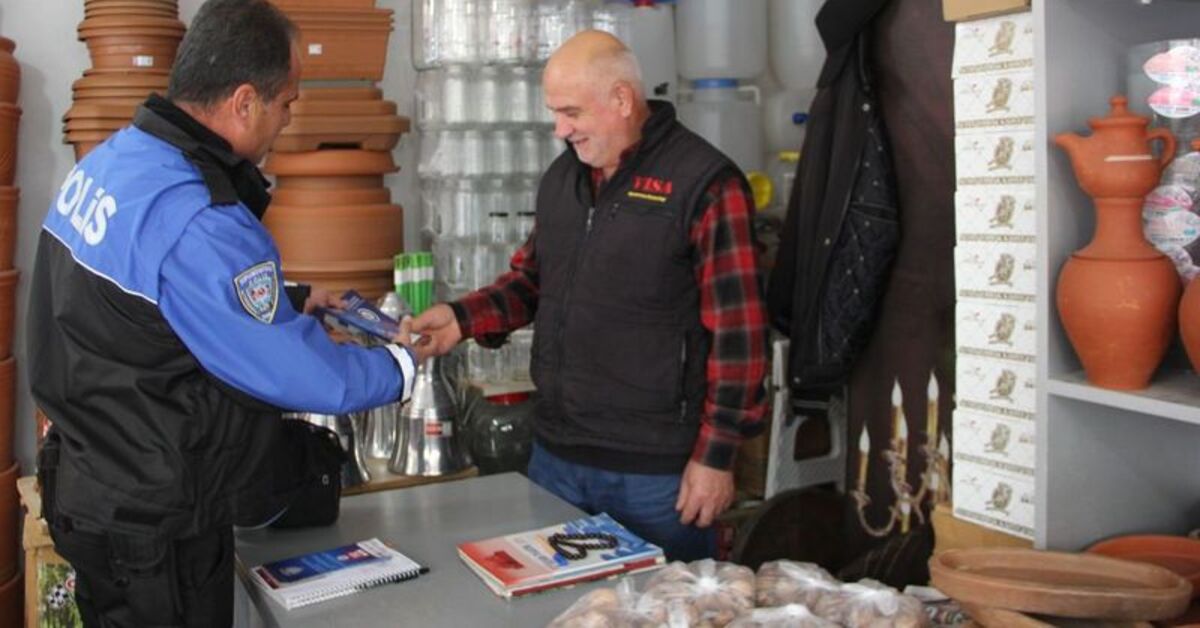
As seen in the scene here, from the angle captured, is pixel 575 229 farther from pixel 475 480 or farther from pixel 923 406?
pixel 923 406

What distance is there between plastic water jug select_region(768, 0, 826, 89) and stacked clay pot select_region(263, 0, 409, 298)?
5.34ft

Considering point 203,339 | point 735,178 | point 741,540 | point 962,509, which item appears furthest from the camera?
point 741,540

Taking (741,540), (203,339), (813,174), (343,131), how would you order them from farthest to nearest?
(343,131), (813,174), (741,540), (203,339)

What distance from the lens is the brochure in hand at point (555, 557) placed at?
72.4 inches

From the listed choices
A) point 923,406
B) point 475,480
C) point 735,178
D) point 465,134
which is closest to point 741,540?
point 923,406

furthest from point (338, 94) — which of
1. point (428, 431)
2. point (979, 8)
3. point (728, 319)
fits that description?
point (979, 8)

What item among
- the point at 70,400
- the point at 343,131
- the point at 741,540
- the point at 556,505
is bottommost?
the point at 741,540

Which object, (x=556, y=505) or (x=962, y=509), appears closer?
(x=962, y=509)

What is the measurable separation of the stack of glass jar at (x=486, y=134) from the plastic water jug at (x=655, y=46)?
372 millimetres

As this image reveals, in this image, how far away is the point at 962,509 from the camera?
6.50 feet

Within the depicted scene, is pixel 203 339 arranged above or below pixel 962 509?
above

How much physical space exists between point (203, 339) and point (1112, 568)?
1.35 m

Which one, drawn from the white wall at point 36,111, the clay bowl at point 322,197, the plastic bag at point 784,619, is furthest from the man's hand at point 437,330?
the white wall at point 36,111

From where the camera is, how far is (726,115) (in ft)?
14.5
